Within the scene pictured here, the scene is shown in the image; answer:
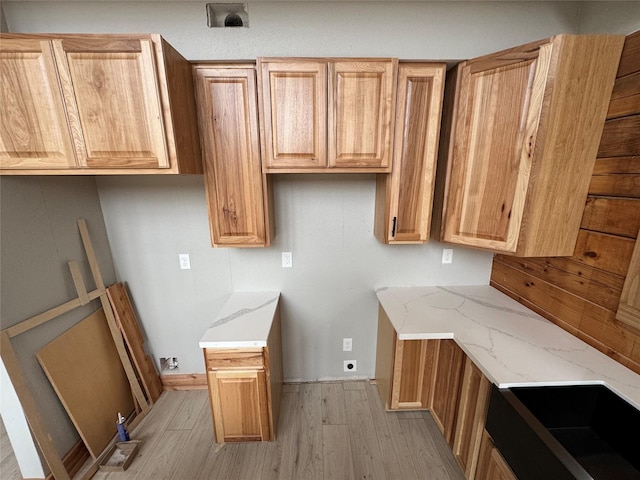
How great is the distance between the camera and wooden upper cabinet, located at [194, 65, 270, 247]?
142 cm

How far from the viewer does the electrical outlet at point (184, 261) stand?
196 centimetres

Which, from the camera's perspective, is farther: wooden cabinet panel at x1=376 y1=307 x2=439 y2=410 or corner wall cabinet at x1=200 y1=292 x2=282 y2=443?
wooden cabinet panel at x1=376 y1=307 x2=439 y2=410

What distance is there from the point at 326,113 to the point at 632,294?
159 cm

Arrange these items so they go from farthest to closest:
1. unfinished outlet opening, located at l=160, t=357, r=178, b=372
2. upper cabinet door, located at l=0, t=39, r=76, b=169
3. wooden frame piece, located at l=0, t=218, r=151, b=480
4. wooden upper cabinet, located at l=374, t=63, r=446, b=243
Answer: unfinished outlet opening, located at l=160, t=357, r=178, b=372
wooden upper cabinet, located at l=374, t=63, r=446, b=243
wooden frame piece, located at l=0, t=218, r=151, b=480
upper cabinet door, located at l=0, t=39, r=76, b=169

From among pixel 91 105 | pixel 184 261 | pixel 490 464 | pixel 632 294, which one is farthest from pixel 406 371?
pixel 91 105

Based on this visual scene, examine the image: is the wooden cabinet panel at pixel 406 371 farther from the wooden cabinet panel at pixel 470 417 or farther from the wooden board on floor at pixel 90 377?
the wooden board on floor at pixel 90 377

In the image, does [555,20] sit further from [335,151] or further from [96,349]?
[96,349]

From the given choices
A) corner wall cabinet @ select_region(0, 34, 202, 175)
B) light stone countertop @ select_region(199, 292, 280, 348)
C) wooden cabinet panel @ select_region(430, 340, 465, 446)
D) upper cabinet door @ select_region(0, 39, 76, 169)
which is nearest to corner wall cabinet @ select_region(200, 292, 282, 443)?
light stone countertop @ select_region(199, 292, 280, 348)

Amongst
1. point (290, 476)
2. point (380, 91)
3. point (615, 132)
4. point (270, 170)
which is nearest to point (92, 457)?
point (290, 476)

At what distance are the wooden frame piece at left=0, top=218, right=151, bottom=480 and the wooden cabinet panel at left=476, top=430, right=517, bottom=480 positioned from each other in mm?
2167

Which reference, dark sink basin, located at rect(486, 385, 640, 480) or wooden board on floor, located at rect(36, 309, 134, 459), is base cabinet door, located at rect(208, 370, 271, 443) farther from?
dark sink basin, located at rect(486, 385, 640, 480)

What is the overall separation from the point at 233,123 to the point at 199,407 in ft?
6.84

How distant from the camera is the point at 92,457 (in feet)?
5.31

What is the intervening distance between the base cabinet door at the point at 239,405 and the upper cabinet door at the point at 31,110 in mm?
1426
